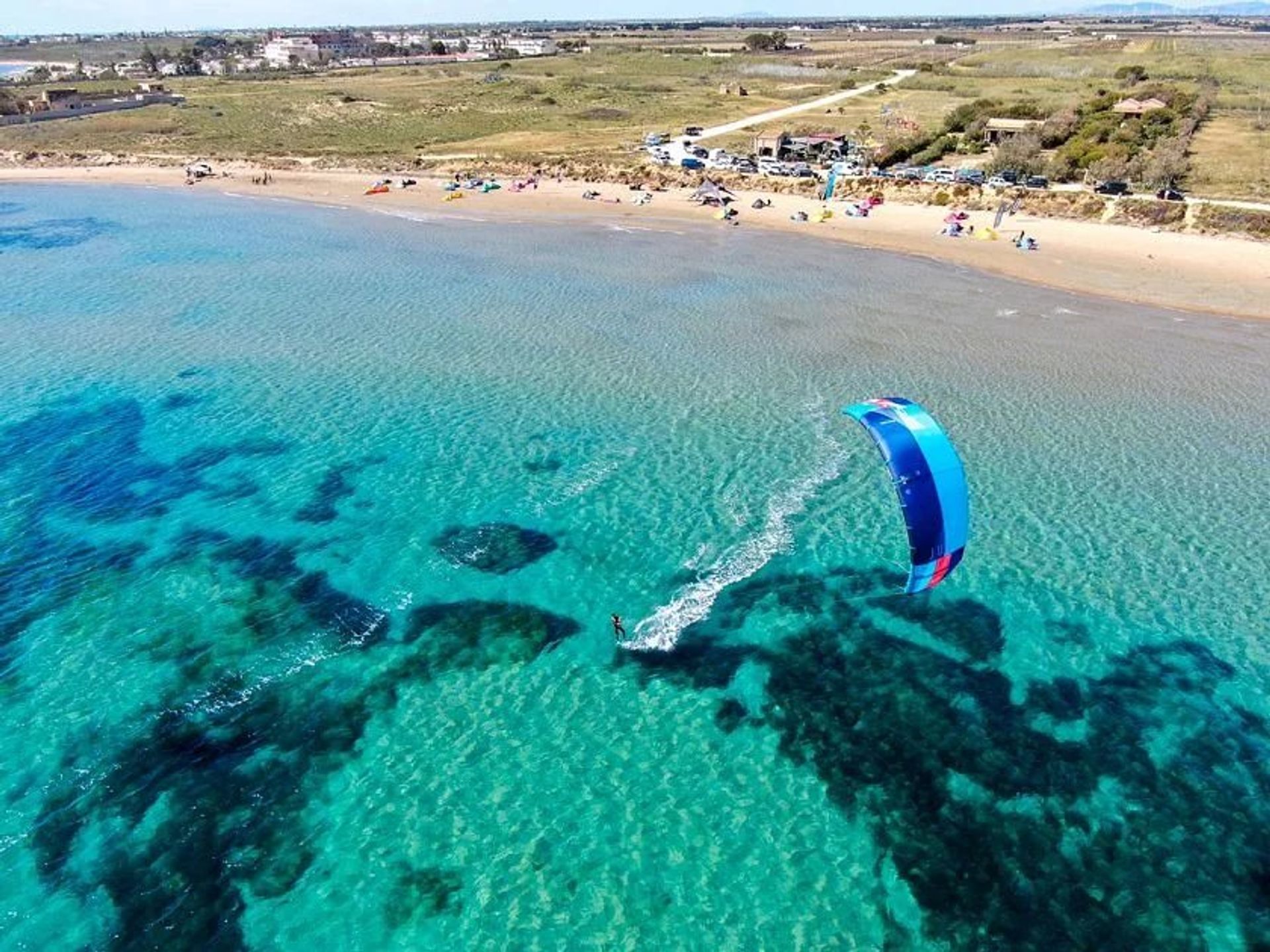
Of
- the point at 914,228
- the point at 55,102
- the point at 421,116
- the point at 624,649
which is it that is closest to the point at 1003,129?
the point at 914,228

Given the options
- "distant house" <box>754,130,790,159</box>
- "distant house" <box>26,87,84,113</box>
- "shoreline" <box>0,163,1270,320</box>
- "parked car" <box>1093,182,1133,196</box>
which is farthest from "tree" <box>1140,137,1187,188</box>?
"distant house" <box>26,87,84,113</box>

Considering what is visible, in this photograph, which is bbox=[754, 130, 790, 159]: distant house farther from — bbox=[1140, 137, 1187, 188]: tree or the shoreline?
bbox=[1140, 137, 1187, 188]: tree

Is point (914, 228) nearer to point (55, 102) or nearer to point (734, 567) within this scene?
point (734, 567)

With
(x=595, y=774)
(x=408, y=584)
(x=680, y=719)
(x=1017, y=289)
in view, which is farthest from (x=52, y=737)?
(x=1017, y=289)

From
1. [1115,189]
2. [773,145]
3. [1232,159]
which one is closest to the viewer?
[1115,189]

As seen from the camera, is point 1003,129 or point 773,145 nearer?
point 1003,129

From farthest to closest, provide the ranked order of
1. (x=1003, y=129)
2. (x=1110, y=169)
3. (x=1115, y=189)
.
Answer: (x=1003, y=129) → (x=1110, y=169) → (x=1115, y=189)
